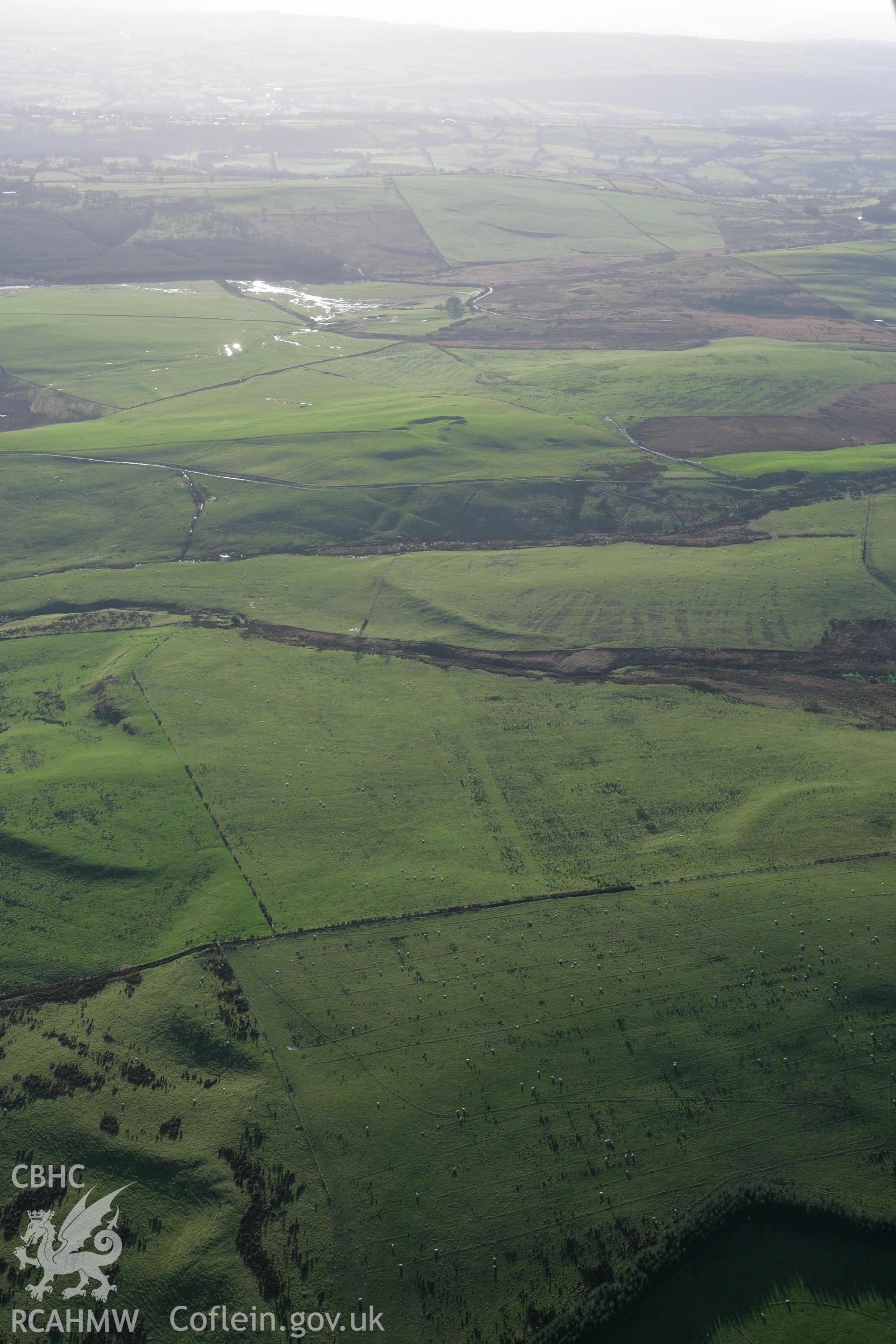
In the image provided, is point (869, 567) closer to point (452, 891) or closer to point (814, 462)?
point (814, 462)

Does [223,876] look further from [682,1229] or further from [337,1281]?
[682,1229]

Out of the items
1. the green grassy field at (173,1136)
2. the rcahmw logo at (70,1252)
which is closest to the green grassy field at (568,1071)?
the green grassy field at (173,1136)

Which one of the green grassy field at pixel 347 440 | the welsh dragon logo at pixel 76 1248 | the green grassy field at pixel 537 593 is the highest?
the green grassy field at pixel 347 440

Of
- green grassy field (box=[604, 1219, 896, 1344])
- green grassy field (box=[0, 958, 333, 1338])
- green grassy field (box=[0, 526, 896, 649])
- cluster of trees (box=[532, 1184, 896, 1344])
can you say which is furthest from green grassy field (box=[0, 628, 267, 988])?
green grassy field (box=[604, 1219, 896, 1344])

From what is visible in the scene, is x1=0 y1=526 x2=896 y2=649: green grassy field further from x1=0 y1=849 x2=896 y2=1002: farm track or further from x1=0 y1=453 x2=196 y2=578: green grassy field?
x1=0 y1=849 x2=896 y2=1002: farm track

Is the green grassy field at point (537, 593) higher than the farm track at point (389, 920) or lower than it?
higher

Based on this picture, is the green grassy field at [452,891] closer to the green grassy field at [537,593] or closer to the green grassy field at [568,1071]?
the green grassy field at [568,1071]

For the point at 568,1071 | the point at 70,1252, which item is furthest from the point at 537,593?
the point at 70,1252

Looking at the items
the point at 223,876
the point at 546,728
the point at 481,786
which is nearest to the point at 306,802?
the point at 223,876
